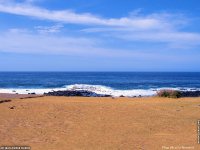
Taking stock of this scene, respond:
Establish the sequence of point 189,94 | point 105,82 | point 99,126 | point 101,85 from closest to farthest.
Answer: point 99,126 < point 189,94 < point 101,85 < point 105,82

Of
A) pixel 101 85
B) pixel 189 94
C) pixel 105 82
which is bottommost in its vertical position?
pixel 101 85

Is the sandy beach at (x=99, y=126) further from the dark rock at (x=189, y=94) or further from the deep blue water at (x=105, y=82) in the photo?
the deep blue water at (x=105, y=82)

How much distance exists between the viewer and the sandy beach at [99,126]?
1008 centimetres

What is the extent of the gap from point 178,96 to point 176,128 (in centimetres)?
1282

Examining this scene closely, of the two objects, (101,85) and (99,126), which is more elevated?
(99,126)

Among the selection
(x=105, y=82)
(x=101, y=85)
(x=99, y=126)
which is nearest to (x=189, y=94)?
(x=99, y=126)

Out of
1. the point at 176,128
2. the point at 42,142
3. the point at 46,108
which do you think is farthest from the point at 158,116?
the point at 42,142

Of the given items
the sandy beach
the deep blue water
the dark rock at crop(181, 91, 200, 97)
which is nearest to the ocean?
the deep blue water


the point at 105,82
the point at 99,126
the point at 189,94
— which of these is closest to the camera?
the point at 99,126

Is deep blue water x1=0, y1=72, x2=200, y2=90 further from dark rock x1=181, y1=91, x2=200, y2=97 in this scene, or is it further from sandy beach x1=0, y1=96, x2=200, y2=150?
sandy beach x1=0, y1=96, x2=200, y2=150

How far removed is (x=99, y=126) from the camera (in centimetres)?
1270

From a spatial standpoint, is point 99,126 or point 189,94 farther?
point 189,94

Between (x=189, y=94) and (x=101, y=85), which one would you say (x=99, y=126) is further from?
(x=101, y=85)

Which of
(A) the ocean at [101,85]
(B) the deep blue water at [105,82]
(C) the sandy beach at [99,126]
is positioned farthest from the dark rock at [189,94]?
(B) the deep blue water at [105,82]
